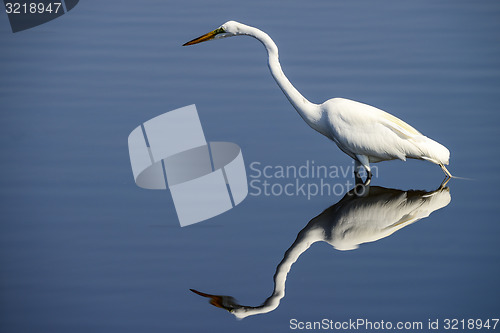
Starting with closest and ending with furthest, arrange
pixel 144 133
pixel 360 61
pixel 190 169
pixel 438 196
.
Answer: pixel 438 196
pixel 190 169
pixel 144 133
pixel 360 61

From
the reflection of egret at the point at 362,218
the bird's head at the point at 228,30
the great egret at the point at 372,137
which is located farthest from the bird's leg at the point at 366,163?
the bird's head at the point at 228,30

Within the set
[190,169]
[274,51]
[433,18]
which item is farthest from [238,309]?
[433,18]

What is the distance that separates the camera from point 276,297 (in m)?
5.06

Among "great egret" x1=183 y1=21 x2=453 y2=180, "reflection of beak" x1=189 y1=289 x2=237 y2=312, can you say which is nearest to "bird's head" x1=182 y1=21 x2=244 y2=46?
"great egret" x1=183 y1=21 x2=453 y2=180

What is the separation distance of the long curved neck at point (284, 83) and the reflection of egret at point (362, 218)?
695mm

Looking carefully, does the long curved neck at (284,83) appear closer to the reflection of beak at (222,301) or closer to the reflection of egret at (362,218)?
the reflection of egret at (362,218)

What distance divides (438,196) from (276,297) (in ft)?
6.14

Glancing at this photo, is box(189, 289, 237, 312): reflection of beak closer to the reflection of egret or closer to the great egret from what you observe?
the reflection of egret

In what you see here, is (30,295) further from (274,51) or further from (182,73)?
(182,73)

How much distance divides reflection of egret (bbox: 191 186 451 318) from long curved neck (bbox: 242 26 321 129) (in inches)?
27.4

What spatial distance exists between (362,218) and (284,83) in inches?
53.3

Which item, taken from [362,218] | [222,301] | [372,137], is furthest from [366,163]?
[222,301]

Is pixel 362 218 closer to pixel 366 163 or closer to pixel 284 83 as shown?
pixel 366 163

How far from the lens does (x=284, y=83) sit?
679cm
